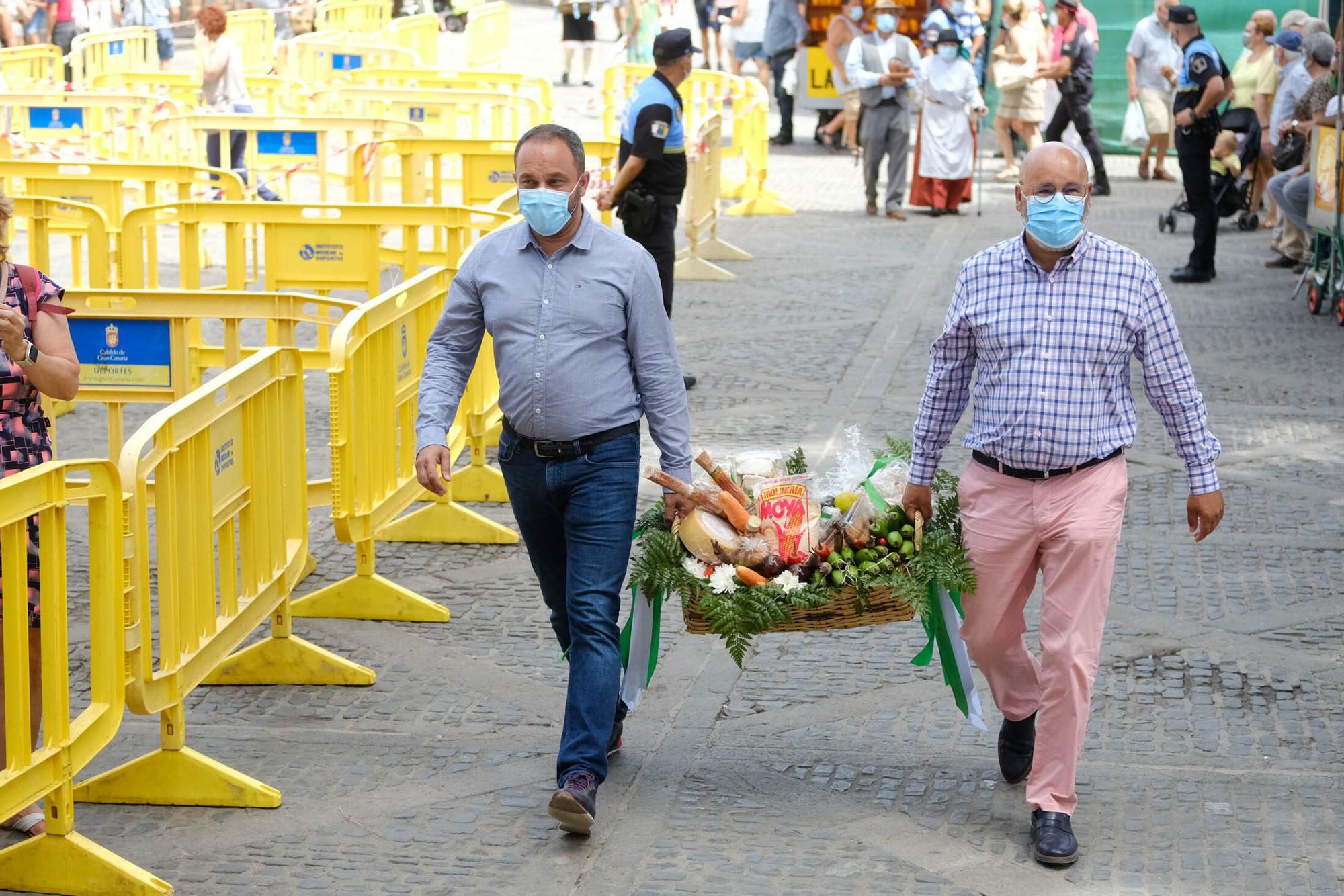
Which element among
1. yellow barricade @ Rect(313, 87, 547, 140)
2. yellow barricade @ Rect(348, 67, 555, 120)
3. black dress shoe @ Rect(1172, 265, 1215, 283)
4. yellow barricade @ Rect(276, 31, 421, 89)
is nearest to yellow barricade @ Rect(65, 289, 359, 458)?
yellow barricade @ Rect(313, 87, 547, 140)

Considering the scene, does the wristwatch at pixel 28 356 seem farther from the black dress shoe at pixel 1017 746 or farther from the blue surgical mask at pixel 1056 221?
the black dress shoe at pixel 1017 746

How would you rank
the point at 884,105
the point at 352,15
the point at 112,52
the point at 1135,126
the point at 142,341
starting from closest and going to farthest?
the point at 142,341, the point at 884,105, the point at 1135,126, the point at 112,52, the point at 352,15

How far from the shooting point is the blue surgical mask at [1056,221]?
4625 millimetres

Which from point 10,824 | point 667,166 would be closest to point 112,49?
point 667,166

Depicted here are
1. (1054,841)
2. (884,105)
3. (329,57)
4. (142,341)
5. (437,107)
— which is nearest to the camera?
(1054,841)

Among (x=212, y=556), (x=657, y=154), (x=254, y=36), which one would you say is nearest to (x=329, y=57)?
(x=254, y=36)

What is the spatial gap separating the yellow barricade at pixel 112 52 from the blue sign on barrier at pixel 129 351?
13.4m

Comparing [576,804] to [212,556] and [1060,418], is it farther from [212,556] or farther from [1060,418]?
[1060,418]

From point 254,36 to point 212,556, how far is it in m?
21.1

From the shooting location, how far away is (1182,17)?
14320 mm

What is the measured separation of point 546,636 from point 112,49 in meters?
17.3

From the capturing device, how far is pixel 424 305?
732 centimetres

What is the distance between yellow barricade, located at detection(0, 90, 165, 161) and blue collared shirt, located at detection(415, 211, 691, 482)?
1068 cm

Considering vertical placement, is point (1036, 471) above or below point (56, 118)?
below
